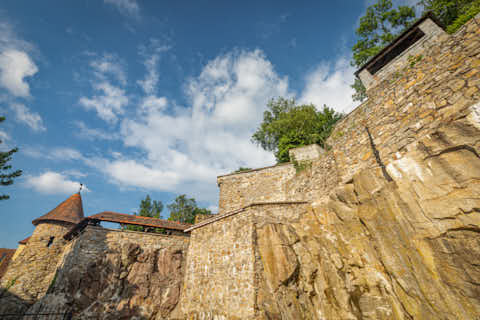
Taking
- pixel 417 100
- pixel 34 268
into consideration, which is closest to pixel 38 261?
pixel 34 268

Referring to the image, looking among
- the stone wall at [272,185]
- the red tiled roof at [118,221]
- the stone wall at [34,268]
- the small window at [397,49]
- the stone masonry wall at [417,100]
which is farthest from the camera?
the stone wall at [34,268]

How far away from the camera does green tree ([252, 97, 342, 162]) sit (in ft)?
55.2

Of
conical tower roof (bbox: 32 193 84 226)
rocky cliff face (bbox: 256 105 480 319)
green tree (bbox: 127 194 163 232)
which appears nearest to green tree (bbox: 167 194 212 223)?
green tree (bbox: 127 194 163 232)

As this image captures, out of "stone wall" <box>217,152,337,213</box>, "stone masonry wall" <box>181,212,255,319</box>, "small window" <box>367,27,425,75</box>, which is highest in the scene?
"small window" <box>367,27,425,75</box>

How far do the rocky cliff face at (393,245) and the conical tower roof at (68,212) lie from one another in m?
18.8

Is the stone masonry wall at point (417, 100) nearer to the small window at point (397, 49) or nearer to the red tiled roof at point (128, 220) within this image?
the small window at point (397, 49)

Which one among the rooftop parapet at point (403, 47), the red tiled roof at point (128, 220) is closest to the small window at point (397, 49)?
the rooftop parapet at point (403, 47)

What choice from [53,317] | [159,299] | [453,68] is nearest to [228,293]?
[159,299]

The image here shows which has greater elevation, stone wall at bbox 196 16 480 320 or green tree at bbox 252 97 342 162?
green tree at bbox 252 97 342 162

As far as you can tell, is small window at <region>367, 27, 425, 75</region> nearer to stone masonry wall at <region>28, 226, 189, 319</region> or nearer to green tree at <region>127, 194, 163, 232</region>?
stone masonry wall at <region>28, 226, 189, 319</region>

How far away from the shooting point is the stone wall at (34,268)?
13338 millimetres

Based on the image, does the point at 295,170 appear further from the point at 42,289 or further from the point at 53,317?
the point at 42,289

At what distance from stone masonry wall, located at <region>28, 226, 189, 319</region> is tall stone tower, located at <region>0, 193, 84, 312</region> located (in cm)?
186

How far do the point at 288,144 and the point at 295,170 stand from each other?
4.21 meters
